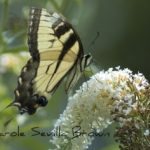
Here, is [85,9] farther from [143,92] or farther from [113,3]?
[113,3]

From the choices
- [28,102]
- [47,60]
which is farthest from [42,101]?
[47,60]

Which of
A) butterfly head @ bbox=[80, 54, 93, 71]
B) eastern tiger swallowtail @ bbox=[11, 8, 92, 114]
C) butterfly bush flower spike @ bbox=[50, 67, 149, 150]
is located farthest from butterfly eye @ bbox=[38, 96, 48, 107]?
butterfly bush flower spike @ bbox=[50, 67, 149, 150]

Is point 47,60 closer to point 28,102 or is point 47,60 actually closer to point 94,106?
point 28,102

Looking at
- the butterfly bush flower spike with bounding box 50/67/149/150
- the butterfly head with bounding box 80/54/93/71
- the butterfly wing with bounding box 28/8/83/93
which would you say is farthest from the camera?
the butterfly head with bounding box 80/54/93/71

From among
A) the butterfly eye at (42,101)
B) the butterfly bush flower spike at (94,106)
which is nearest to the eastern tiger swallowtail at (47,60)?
the butterfly eye at (42,101)

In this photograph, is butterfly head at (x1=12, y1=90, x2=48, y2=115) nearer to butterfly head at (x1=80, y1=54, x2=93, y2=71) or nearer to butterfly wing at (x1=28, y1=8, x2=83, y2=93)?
butterfly wing at (x1=28, y1=8, x2=83, y2=93)

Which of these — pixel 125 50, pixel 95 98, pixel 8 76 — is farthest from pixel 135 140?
pixel 125 50

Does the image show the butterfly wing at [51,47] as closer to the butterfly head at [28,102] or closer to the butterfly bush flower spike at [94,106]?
the butterfly head at [28,102]
